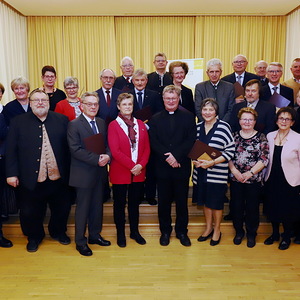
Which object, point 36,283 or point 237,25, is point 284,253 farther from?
point 237,25

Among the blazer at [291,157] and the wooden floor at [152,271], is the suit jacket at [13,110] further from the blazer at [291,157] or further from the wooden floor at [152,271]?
the blazer at [291,157]

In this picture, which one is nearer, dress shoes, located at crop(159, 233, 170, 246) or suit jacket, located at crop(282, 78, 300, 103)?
→ dress shoes, located at crop(159, 233, 170, 246)

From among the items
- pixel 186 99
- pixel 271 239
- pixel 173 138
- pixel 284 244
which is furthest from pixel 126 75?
pixel 284 244

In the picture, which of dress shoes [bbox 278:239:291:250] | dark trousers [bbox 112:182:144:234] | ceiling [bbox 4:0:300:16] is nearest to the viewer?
dark trousers [bbox 112:182:144:234]

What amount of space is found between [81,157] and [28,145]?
510 millimetres

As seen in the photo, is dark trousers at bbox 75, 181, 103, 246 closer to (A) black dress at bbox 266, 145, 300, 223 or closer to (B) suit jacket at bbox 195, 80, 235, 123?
(B) suit jacket at bbox 195, 80, 235, 123

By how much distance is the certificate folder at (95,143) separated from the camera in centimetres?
308

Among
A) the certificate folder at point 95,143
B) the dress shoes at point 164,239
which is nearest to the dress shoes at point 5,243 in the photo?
the certificate folder at point 95,143

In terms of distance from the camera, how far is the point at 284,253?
11.0 ft

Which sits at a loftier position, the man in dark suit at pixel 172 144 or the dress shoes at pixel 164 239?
the man in dark suit at pixel 172 144

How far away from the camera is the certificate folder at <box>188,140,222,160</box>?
3250 mm

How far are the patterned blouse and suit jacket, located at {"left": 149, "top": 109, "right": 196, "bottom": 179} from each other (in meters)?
0.47

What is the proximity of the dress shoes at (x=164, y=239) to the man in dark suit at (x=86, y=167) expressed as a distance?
2.33 ft

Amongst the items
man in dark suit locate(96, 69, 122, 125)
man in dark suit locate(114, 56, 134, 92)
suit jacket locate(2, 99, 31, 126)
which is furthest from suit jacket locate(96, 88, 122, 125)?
suit jacket locate(2, 99, 31, 126)
